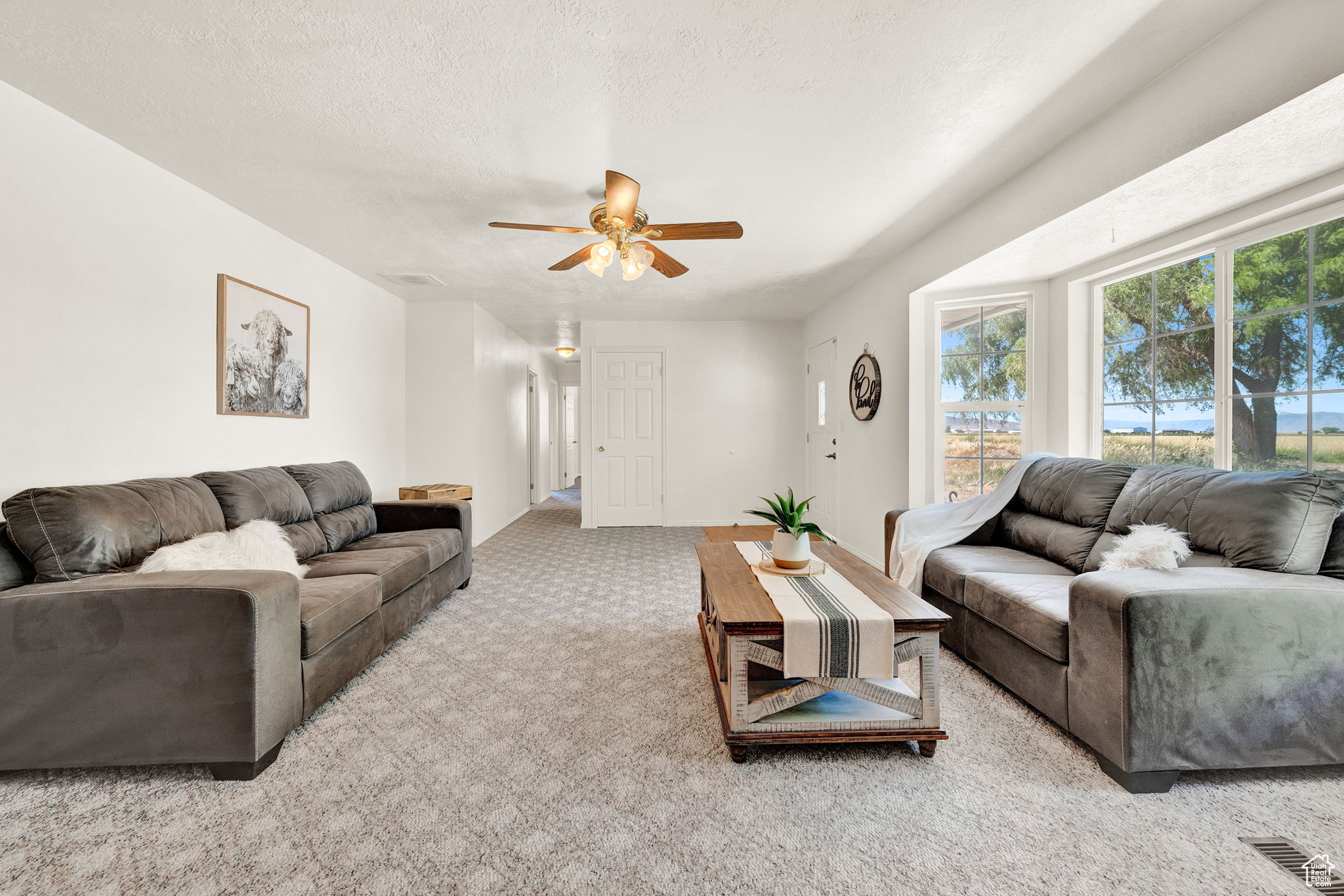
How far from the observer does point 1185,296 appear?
275cm

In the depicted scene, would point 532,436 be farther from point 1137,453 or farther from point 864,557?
point 1137,453

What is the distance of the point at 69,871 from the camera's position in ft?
4.32

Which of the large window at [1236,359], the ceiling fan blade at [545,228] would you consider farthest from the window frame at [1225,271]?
the ceiling fan blade at [545,228]

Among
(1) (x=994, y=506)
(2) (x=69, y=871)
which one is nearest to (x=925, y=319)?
(1) (x=994, y=506)

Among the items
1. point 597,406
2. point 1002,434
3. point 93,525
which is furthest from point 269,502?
point 1002,434

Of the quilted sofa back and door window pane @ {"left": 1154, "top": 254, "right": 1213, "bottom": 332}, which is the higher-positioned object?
door window pane @ {"left": 1154, "top": 254, "right": 1213, "bottom": 332}

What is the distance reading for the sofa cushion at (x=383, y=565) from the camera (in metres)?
2.56

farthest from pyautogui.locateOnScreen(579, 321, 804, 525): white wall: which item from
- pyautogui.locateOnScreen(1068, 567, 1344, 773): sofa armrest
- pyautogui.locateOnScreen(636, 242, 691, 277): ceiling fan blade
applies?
pyautogui.locateOnScreen(1068, 567, 1344, 773): sofa armrest

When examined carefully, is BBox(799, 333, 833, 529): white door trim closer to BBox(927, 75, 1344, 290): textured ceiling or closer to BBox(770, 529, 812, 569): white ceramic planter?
BBox(927, 75, 1344, 290): textured ceiling

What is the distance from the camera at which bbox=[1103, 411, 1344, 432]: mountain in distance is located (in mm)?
2166

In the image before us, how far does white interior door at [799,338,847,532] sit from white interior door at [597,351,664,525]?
1.67 metres

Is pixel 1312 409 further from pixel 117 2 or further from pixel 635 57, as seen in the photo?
pixel 117 2

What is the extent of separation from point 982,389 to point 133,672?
4433mm

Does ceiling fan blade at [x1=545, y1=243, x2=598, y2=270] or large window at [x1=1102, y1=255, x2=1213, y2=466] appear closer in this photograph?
large window at [x1=1102, y1=255, x2=1213, y2=466]
